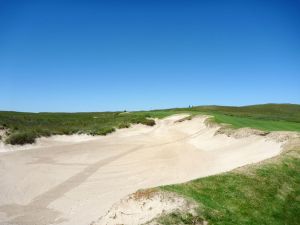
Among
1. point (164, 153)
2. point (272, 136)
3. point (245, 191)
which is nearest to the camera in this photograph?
point (245, 191)

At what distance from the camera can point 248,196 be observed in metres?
13.4

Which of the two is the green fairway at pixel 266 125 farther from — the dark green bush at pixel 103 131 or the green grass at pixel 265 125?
the dark green bush at pixel 103 131

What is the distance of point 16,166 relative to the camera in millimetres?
24359

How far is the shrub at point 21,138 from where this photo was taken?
30850mm

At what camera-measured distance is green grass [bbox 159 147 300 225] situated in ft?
37.5

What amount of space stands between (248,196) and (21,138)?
2330 centimetres

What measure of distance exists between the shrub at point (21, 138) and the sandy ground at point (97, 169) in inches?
35.9

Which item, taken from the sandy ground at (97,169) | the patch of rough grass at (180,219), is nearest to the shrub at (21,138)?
the sandy ground at (97,169)

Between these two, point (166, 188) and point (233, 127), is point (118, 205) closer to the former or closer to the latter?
point (166, 188)

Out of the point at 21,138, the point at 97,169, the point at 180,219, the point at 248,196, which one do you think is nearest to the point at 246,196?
the point at 248,196

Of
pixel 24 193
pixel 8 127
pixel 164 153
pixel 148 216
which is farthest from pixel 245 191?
pixel 8 127

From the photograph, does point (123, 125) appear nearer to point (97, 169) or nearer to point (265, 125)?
point (265, 125)

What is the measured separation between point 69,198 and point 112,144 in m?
16.7

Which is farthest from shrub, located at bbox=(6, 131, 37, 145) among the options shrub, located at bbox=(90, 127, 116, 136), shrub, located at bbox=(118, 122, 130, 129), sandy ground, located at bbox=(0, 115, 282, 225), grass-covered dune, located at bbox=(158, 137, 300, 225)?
grass-covered dune, located at bbox=(158, 137, 300, 225)
